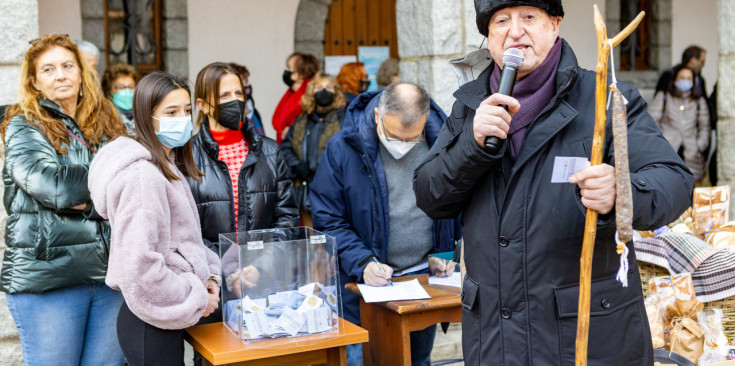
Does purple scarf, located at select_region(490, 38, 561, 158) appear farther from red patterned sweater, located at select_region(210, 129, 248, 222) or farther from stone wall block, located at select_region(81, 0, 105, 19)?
stone wall block, located at select_region(81, 0, 105, 19)

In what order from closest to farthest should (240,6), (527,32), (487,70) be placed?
(527,32) < (487,70) < (240,6)

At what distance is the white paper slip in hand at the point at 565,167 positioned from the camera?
1.91 meters

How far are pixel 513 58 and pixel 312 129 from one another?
427 cm

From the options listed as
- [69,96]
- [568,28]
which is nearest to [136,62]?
[69,96]

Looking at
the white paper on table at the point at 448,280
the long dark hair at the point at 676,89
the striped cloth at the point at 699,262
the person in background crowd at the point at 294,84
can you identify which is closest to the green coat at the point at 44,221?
the white paper on table at the point at 448,280

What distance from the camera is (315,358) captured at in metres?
3.08

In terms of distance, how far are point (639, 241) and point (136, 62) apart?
5368 mm

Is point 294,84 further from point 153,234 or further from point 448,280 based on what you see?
point 153,234

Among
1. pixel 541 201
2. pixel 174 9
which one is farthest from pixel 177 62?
pixel 541 201

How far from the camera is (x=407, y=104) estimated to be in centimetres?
366

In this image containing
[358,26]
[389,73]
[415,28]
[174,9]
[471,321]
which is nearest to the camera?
[471,321]

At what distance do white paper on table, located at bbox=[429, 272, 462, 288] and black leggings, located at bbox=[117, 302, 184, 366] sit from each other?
4.29ft

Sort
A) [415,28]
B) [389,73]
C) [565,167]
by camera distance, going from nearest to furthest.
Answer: [565,167]
[415,28]
[389,73]

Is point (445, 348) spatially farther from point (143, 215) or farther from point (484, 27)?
point (484, 27)
